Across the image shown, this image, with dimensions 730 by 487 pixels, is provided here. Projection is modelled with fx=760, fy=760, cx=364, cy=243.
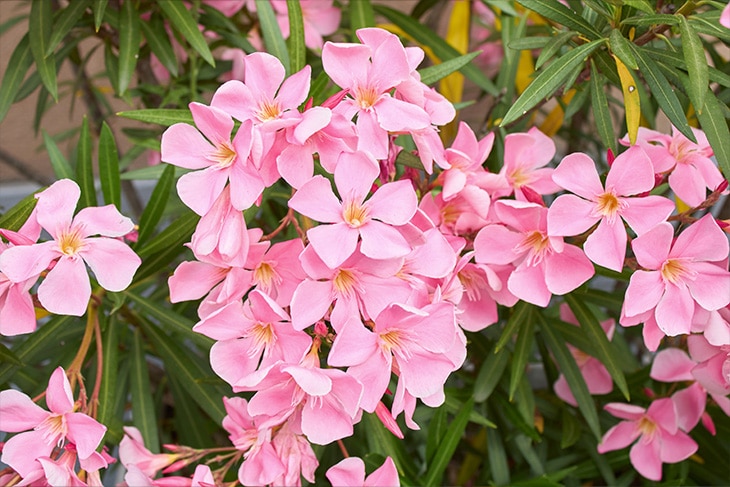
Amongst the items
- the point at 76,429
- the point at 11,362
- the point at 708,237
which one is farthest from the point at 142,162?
the point at 708,237

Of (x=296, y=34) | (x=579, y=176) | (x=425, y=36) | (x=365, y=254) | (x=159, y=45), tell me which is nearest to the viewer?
(x=365, y=254)

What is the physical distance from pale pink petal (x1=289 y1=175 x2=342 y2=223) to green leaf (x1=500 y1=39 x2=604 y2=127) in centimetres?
17

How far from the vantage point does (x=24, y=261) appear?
64 centimetres

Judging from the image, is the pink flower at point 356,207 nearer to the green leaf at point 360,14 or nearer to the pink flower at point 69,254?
Answer: the pink flower at point 69,254

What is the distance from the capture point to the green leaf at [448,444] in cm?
97

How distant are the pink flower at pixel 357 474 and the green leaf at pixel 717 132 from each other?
0.42 meters

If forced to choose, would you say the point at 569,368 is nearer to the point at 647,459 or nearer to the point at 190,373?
the point at 647,459

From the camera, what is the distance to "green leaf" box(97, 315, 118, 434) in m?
0.85

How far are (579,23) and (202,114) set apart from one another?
40 cm

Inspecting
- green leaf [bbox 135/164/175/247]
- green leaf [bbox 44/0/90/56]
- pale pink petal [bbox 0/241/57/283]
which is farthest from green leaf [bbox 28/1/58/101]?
pale pink petal [bbox 0/241/57/283]

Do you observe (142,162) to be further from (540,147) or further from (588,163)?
(588,163)

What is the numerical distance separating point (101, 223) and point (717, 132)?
22.6 inches

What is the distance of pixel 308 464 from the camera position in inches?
Result: 30.5

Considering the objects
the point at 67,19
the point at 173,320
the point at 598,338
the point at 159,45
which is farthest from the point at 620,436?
the point at 67,19
